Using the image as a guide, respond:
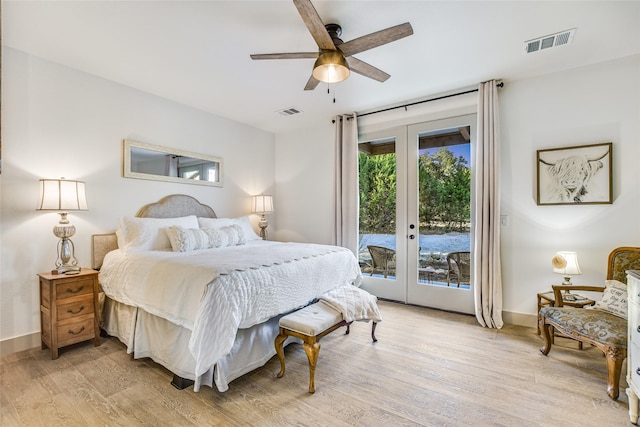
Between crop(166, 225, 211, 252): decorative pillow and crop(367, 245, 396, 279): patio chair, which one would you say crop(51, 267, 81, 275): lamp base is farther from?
crop(367, 245, 396, 279): patio chair

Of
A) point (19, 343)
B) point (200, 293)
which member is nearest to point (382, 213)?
point (200, 293)

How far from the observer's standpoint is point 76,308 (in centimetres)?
294

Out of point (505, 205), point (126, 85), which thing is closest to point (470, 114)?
point (505, 205)

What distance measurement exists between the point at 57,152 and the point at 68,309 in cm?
152

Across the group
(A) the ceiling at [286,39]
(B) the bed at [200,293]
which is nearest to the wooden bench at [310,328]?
(B) the bed at [200,293]

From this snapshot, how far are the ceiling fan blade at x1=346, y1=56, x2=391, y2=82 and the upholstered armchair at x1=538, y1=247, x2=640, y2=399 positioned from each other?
8.26 feet

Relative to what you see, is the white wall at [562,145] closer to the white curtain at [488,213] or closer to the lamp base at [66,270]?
the white curtain at [488,213]

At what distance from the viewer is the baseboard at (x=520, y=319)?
3.50 meters

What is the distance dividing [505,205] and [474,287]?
1.00 metres

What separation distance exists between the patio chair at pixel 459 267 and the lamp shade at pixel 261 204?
2698mm

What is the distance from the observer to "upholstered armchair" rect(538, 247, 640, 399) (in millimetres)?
2270

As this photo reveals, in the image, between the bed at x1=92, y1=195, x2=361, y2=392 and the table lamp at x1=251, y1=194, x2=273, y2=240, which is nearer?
the bed at x1=92, y1=195, x2=361, y2=392

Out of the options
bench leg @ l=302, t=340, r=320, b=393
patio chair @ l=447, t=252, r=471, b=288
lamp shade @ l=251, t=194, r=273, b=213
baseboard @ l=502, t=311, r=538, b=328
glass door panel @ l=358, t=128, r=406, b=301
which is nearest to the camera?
bench leg @ l=302, t=340, r=320, b=393

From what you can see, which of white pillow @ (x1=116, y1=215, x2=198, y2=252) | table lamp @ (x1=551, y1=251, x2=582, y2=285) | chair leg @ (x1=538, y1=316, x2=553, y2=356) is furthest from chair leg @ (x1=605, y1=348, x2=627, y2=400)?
white pillow @ (x1=116, y1=215, x2=198, y2=252)
